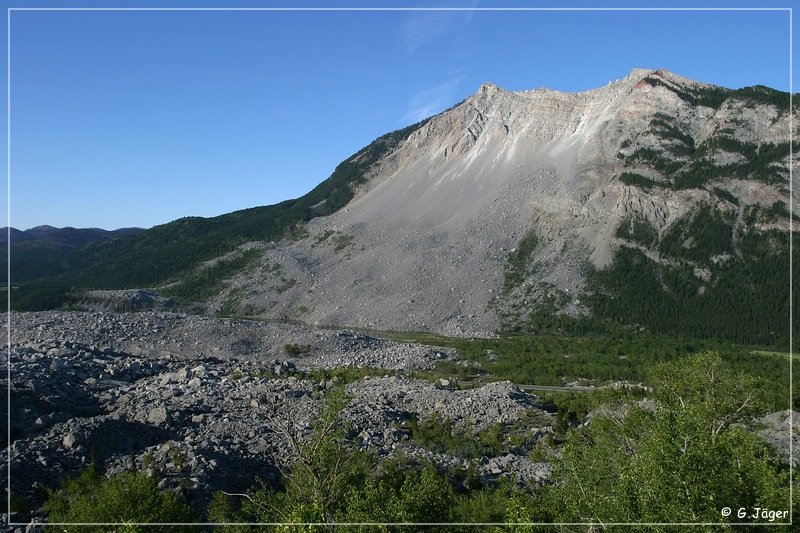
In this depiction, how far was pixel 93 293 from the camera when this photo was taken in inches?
3967

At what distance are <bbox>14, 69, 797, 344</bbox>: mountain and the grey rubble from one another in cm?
3466

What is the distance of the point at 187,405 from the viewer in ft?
121

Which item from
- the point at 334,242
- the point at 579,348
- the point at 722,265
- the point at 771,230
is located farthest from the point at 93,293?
the point at 771,230

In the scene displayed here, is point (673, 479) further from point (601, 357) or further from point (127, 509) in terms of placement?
point (601, 357)

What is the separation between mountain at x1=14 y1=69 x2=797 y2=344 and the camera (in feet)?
299

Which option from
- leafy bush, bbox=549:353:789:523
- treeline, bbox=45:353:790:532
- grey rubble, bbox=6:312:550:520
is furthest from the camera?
grey rubble, bbox=6:312:550:520

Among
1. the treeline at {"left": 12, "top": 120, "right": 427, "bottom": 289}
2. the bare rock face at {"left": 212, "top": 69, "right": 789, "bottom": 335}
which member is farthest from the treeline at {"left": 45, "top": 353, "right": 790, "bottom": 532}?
the treeline at {"left": 12, "top": 120, "right": 427, "bottom": 289}

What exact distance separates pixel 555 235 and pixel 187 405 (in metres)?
83.9

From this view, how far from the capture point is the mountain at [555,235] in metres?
91.1

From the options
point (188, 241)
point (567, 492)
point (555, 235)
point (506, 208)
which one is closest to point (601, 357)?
point (555, 235)

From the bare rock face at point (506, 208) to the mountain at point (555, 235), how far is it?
0.37 m

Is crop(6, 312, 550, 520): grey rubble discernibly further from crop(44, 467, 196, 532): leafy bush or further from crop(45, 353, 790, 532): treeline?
crop(44, 467, 196, 532): leafy bush

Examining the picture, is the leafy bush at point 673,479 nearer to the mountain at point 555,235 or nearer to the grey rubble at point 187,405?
the grey rubble at point 187,405

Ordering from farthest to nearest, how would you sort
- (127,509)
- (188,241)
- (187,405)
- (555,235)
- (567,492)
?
1. (188,241)
2. (555,235)
3. (187,405)
4. (127,509)
5. (567,492)
